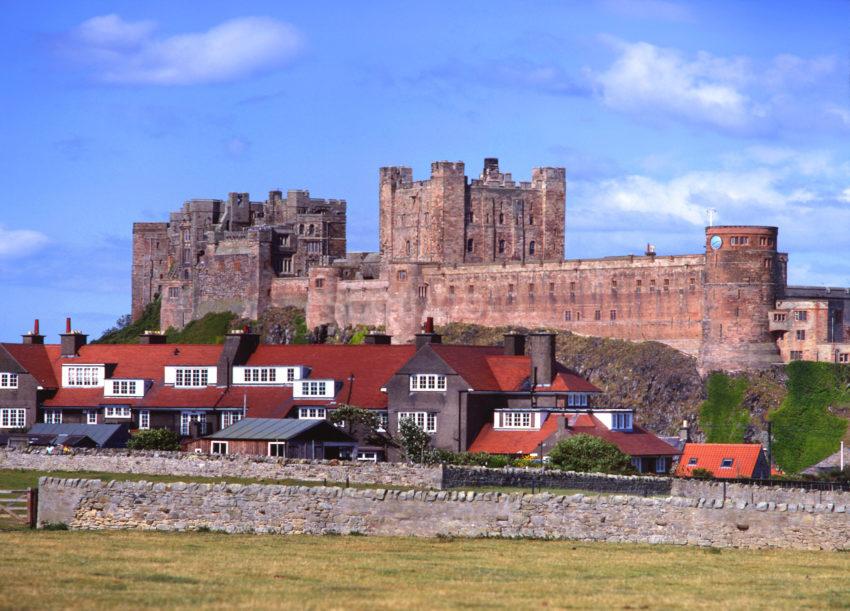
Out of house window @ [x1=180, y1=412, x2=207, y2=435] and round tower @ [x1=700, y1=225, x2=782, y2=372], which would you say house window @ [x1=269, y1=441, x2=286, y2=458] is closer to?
A: house window @ [x1=180, y1=412, x2=207, y2=435]

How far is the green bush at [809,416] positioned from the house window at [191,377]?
37827 mm

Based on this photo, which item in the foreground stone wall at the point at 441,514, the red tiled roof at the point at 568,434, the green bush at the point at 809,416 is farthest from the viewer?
the green bush at the point at 809,416

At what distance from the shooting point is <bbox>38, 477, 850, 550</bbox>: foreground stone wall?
133 ft

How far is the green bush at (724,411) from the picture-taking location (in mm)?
115938

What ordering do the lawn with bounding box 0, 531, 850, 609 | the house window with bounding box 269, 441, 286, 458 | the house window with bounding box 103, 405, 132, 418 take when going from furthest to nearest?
the house window with bounding box 103, 405, 132, 418, the house window with bounding box 269, 441, 286, 458, the lawn with bounding box 0, 531, 850, 609

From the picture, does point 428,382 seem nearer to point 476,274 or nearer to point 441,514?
point 441,514

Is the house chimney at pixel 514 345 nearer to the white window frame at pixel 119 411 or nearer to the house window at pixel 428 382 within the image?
the house window at pixel 428 382

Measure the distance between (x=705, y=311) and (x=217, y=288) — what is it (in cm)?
5883

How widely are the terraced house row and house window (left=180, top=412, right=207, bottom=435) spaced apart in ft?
0.21

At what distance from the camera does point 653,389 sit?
122 meters

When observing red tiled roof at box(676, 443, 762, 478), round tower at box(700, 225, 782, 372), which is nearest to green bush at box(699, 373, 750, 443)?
round tower at box(700, 225, 782, 372)

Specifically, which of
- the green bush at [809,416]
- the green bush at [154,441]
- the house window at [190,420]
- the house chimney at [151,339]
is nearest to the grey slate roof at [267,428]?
the green bush at [154,441]

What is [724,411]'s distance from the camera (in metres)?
118

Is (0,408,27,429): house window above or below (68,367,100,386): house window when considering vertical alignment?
below
